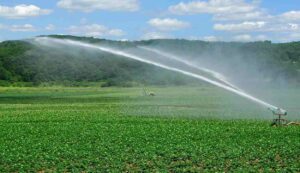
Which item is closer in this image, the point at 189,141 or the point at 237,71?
the point at 189,141

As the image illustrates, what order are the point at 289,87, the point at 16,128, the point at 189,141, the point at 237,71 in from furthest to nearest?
1. the point at 289,87
2. the point at 237,71
3. the point at 16,128
4. the point at 189,141

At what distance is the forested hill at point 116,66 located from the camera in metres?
109

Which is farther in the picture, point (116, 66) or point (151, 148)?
point (116, 66)

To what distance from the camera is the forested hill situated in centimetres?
10912

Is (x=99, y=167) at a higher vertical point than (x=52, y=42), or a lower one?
lower

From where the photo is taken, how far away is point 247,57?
111438 mm

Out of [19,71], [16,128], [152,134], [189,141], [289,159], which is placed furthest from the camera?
[19,71]

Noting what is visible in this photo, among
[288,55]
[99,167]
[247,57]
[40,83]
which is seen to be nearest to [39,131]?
[99,167]

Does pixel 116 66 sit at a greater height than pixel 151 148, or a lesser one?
greater

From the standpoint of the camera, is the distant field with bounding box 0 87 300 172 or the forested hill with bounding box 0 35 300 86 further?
the forested hill with bounding box 0 35 300 86

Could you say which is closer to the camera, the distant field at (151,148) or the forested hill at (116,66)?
the distant field at (151,148)

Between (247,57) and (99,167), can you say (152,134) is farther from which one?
(247,57)

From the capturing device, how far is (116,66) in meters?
128

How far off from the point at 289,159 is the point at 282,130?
37.6 feet
